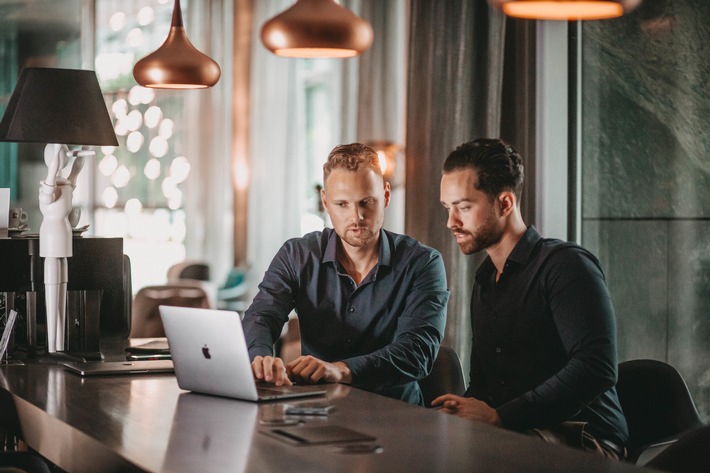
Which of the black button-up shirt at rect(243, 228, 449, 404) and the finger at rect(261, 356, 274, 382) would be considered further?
the black button-up shirt at rect(243, 228, 449, 404)

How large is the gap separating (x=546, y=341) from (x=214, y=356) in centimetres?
99

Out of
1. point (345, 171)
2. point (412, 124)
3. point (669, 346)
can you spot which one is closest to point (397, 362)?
point (345, 171)

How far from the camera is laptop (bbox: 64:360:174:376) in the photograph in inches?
124

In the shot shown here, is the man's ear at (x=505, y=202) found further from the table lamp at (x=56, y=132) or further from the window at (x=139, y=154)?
the window at (x=139, y=154)

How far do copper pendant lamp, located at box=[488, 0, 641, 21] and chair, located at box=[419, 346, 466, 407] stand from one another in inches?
54.1

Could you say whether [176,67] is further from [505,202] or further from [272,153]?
[272,153]

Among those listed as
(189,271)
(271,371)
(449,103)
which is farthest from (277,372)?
(189,271)

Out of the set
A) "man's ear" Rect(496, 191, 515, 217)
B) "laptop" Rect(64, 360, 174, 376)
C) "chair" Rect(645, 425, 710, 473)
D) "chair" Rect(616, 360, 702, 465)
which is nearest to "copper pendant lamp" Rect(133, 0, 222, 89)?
"laptop" Rect(64, 360, 174, 376)

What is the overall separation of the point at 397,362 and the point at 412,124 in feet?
8.24

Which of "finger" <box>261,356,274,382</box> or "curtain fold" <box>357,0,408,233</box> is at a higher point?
"curtain fold" <box>357,0,408,233</box>

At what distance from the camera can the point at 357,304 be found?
11.2 feet

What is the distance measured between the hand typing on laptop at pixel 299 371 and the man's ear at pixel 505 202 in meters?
0.67

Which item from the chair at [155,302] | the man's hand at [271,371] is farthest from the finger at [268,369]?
the chair at [155,302]

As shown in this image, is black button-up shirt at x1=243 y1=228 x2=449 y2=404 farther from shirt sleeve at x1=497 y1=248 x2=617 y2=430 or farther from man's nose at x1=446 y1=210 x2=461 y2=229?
shirt sleeve at x1=497 y1=248 x2=617 y2=430
